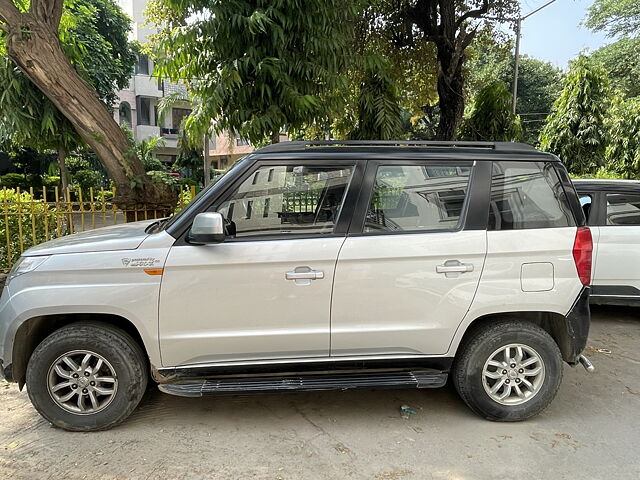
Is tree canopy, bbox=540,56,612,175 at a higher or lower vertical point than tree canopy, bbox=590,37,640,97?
lower

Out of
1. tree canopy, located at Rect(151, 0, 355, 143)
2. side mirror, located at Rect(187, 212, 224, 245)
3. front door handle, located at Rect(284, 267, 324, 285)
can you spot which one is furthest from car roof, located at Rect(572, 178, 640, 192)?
side mirror, located at Rect(187, 212, 224, 245)

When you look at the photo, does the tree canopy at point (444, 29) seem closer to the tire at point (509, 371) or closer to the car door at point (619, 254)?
the car door at point (619, 254)

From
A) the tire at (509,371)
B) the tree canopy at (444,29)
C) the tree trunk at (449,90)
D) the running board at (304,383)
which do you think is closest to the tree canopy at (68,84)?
the running board at (304,383)

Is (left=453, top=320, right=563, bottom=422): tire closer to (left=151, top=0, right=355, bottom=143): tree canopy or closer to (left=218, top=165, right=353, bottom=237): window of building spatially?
(left=218, top=165, right=353, bottom=237): window of building

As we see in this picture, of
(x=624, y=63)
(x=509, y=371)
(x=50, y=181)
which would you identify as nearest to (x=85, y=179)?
(x=50, y=181)

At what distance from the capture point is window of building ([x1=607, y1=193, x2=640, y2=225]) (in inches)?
221

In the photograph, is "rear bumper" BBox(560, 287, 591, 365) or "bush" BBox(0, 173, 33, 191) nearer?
"rear bumper" BBox(560, 287, 591, 365)

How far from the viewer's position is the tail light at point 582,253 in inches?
132

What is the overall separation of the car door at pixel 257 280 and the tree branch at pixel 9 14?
4.32 meters

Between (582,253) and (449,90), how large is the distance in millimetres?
9422

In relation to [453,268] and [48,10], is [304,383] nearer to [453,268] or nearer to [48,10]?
[453,268]

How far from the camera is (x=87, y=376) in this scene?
3.22 metres

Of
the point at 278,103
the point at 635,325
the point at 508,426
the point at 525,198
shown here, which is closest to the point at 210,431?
the point at 508,426

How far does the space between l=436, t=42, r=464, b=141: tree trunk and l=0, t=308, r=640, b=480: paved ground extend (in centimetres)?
910
